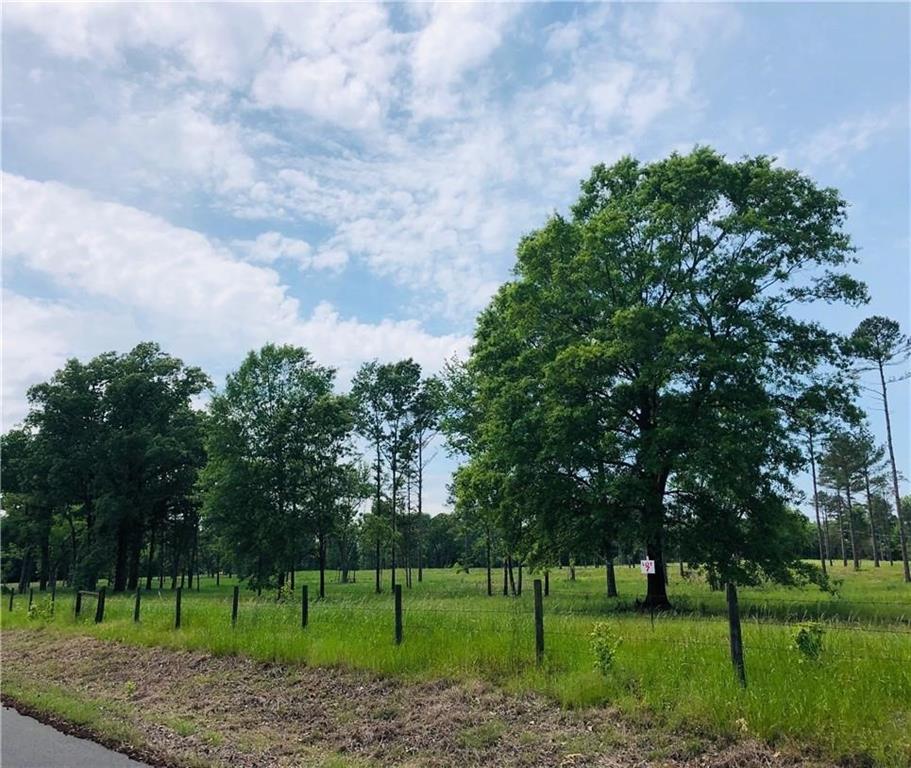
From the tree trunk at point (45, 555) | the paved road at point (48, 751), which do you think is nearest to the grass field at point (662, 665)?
the paved road at point (48, 751)

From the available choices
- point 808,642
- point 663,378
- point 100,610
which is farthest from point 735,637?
point 100,610

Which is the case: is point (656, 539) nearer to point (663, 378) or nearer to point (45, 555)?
point (663, 378)

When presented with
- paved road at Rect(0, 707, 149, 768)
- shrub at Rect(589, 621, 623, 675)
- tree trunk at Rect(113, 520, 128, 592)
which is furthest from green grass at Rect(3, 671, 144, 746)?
tree trunk at Rect(113, 520, 128, 592)

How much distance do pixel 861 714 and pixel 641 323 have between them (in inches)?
592

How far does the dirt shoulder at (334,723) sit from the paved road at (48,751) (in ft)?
0.71

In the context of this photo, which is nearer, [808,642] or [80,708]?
[808,642]

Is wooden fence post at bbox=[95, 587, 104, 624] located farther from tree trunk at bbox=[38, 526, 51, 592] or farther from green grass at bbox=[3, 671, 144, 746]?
tree trunk at bbox=[38, 526, 51, 592]

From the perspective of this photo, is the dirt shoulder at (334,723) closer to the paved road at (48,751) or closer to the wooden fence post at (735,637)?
the paved road at (48,751)

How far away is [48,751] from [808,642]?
8.70 metres

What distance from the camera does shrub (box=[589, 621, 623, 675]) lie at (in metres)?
8.59

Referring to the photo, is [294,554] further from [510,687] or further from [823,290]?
[510,687]

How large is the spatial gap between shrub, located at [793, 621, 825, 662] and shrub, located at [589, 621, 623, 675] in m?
2.17

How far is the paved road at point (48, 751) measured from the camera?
22.9 feet

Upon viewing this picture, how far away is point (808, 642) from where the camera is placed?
8.10 metres
